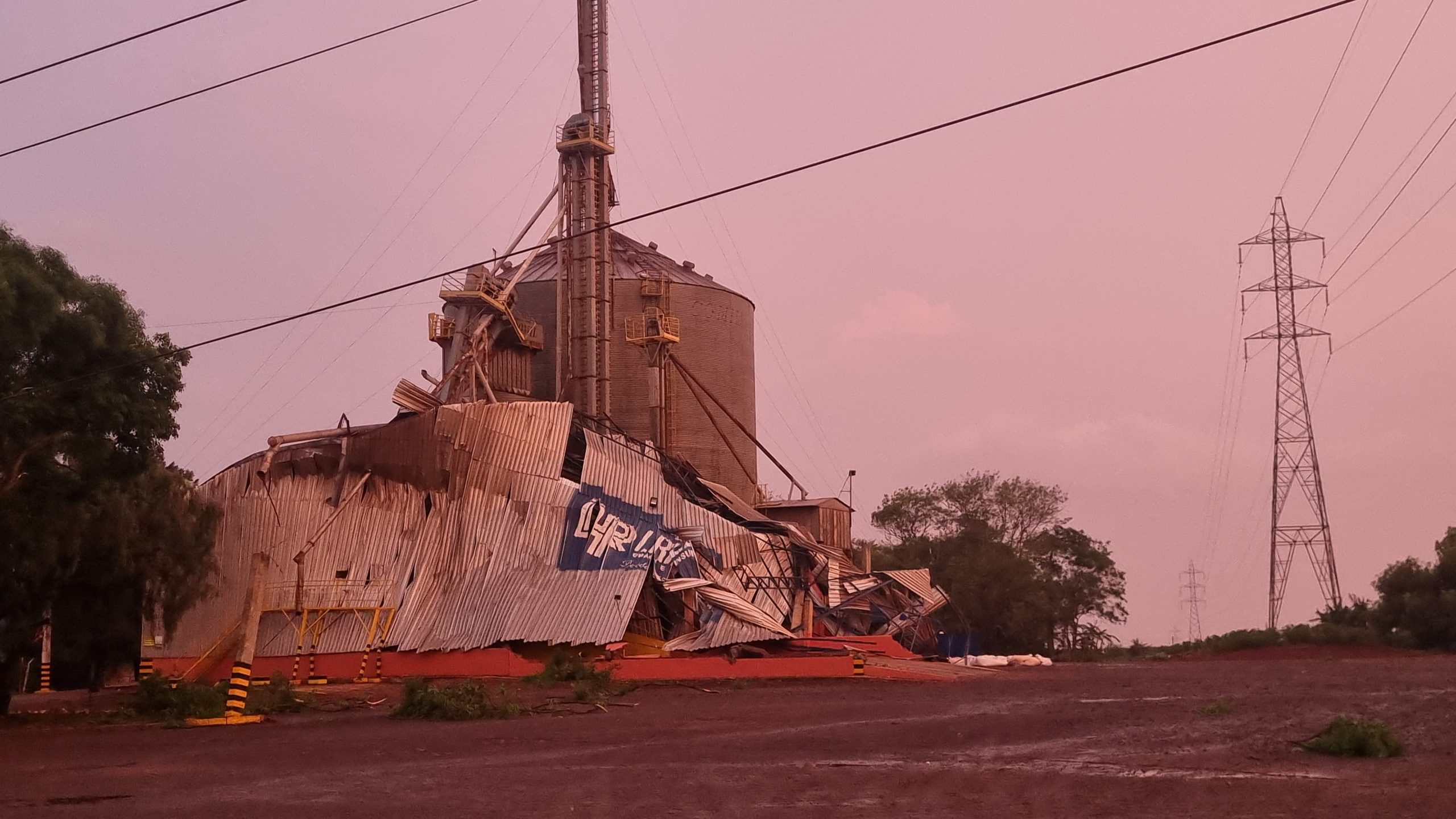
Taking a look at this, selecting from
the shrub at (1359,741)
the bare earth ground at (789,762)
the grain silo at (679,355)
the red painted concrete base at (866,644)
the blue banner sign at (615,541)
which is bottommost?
the bare earth ground at (789,762)

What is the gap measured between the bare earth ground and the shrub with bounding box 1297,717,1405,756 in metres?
0.30

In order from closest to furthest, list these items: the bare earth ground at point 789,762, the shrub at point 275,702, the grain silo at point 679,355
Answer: the bare earth ground at point 789,762 → the shrub at point 275,702 → the grain silo at point 679,355

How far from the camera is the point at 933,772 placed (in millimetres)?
15273

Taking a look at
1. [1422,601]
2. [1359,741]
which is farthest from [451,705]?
[1422,601]

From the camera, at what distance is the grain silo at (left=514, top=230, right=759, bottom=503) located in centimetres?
5653

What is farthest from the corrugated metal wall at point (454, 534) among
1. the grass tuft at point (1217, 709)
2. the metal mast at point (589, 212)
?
the grass tuft at point (1217, 709)

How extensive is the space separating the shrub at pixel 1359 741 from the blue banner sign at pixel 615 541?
969 inches

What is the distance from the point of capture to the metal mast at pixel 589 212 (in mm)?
49688

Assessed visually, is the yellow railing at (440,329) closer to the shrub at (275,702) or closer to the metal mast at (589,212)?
the metal mast at (589,212)

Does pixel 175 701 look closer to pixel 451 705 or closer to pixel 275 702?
pixel 275 702

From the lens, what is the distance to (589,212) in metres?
49.3

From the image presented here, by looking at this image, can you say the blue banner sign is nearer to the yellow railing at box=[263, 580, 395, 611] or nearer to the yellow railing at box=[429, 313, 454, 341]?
the yellow railing at box=[263, 580, 395, 611]

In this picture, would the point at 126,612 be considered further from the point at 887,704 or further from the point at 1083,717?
the point at 1083,717

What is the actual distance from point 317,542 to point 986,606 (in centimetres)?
3941
